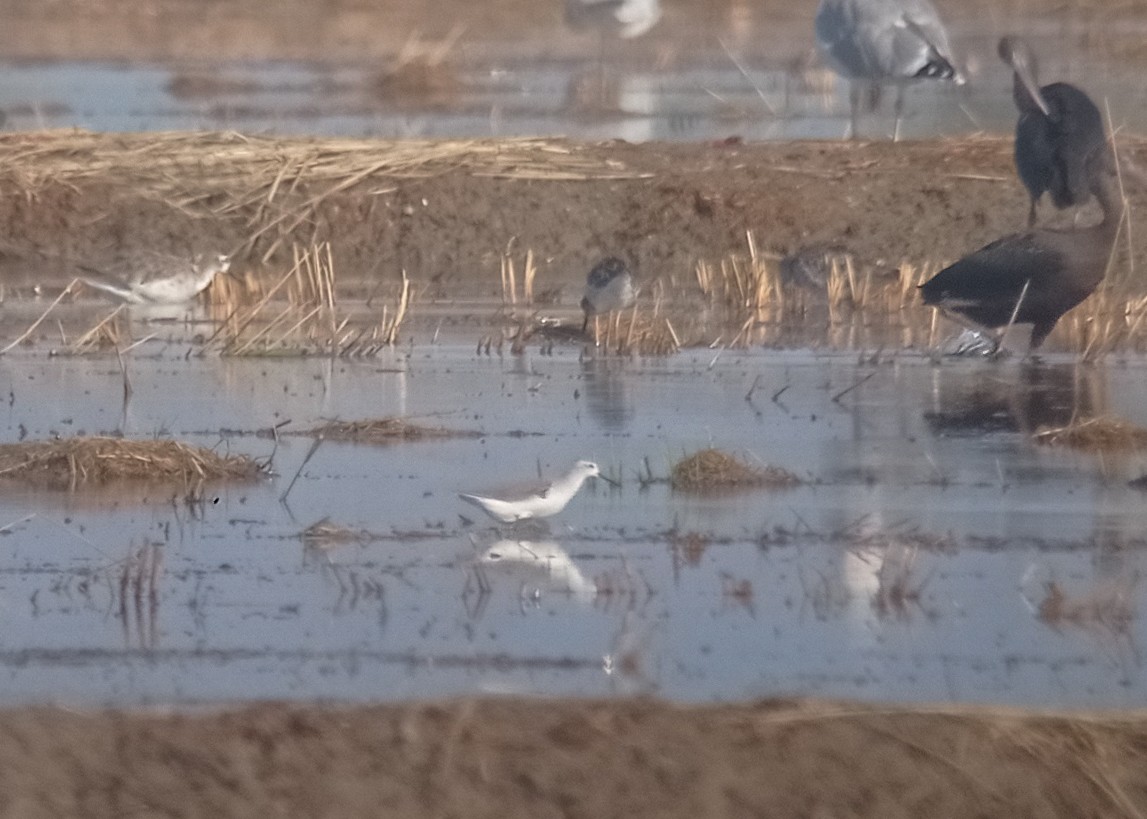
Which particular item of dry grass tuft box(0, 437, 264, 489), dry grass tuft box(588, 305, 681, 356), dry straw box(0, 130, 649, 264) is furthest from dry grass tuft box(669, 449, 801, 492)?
dry straw box(0, 130, 649, 264)

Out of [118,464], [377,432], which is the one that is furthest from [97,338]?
[118,464]

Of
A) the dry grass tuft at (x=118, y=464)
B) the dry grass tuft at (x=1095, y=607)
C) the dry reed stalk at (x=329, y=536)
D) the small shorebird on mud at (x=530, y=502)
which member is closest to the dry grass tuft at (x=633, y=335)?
the dry grass tuft at (x=118, y=464)

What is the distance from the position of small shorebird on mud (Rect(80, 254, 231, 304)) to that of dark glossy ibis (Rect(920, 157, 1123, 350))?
4486 mm

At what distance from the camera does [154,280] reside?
475 inches

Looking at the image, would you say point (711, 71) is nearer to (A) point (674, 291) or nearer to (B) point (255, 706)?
(A) point (674, 291)

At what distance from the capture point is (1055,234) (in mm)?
10234

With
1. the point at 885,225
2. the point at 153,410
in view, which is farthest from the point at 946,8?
the point at 153,410

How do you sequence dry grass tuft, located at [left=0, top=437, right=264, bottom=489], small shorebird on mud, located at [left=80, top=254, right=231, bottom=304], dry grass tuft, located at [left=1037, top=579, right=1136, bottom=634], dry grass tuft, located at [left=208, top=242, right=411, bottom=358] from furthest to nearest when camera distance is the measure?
small shorebird on mud, located at [left=80, top=254, right=231, bottom=304]
dry grass tuft, located at [left=208, top=242, right=411, bottom=358]
dry grass tuft, located at [left=0, top=437, right=264, bottom=489]
dry grass tuft, located at [left=1037, top=579, right=1136, bottom=634]

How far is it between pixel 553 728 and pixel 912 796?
0.86m

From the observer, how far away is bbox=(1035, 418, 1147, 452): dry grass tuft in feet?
28.1

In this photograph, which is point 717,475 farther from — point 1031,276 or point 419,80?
point 419,80

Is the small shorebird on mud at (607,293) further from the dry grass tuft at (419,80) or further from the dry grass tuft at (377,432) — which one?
the dry grass tuft at (419,80)

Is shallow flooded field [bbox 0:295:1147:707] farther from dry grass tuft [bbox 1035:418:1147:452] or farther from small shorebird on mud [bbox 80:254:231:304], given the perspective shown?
small shorebird on mud [bbox 80:254:231:304]

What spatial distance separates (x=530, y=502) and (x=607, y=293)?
14.8 ft
